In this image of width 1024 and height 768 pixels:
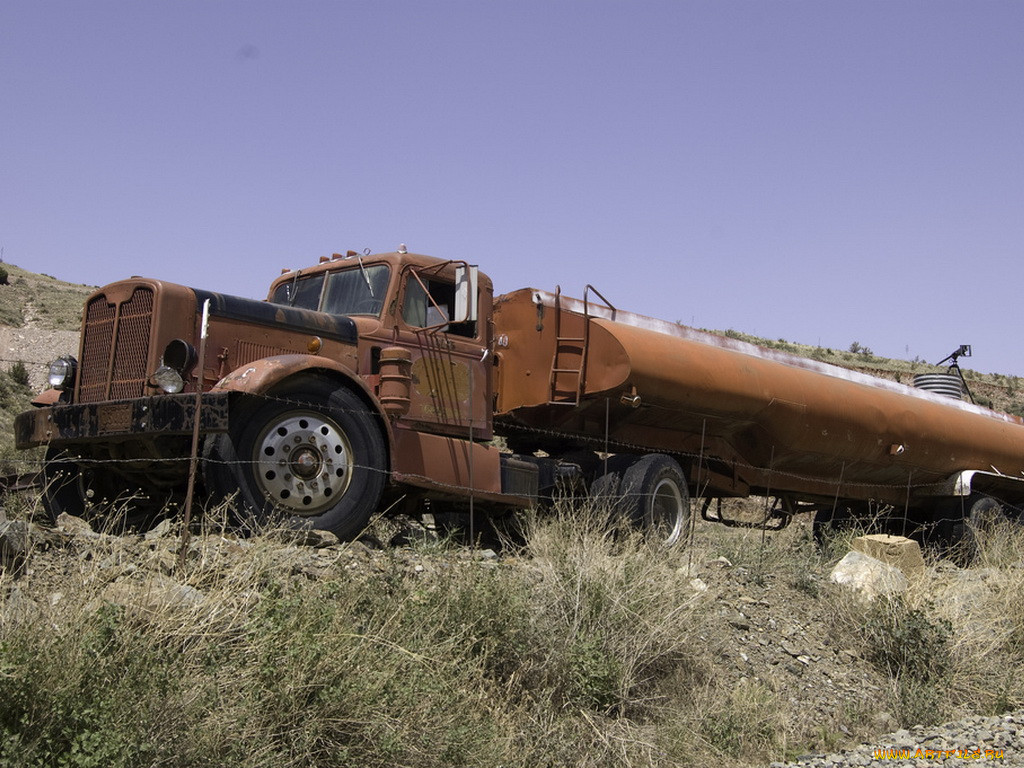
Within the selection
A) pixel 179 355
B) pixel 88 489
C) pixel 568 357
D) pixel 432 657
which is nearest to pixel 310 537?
pixel 179 355

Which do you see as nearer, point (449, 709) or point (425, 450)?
point (449, 709)

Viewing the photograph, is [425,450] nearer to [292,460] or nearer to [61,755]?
[292,460]

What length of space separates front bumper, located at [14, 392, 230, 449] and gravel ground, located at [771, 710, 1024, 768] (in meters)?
4.25

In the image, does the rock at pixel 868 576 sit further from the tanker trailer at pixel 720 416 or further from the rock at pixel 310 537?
the rock at pixel 310 537

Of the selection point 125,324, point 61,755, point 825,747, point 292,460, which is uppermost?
point 125,324

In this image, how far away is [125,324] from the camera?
8211mm

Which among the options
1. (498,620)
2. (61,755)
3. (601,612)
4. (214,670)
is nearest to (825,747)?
(601,612)

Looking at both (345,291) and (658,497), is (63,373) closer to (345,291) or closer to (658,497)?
(345,291)

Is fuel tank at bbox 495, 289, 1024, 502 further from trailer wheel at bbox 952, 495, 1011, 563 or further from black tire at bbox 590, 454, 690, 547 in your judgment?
trailer wheel at bbox 952, 495, 1011, 563

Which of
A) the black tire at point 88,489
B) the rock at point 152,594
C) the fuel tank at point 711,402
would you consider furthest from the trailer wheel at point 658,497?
the rock at point 152,594

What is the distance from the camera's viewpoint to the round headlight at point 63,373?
848cm

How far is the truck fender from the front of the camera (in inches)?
298

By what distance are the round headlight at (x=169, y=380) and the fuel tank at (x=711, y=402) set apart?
3966 millimetres

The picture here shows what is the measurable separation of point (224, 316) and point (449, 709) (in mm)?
3857
